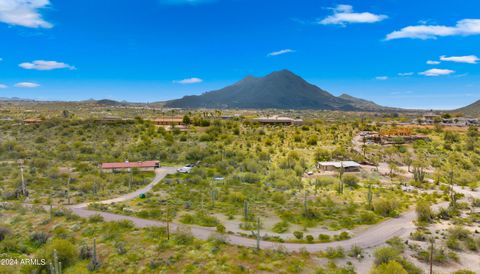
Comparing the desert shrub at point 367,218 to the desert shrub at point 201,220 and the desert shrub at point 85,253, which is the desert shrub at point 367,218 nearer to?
the desert shrub at point 201,220

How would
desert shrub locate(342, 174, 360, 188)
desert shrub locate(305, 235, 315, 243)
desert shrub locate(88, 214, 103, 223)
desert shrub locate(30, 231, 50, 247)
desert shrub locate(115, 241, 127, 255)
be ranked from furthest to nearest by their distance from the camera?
desert shrub locate(342, 174, 360, 188), desert shrub locate(88, 214, 103, 223), desert shrub locate(305, 235, 315, 243), desert shrub locate(30, 231, 50, 247), desert shrub locate(115, 241, 127, 255)

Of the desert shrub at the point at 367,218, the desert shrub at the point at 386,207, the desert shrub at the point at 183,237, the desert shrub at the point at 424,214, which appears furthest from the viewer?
the desert shrub at the point at 386,207

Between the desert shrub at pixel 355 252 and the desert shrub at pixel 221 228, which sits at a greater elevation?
the desert shrub at pixel 221 228

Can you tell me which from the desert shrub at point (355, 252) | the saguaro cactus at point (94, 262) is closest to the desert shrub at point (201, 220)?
the saguaro cactus at point (94, 262)

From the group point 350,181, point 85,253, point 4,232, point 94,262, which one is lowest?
point 94,262

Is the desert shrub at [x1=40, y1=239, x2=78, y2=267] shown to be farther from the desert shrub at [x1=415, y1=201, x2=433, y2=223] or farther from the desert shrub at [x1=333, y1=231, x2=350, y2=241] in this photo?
the desert shrub at [x1=415, y1=201, x2=433, y2=223]

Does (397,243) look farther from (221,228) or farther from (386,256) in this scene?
(221,228)

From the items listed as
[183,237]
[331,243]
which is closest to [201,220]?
[183,237]

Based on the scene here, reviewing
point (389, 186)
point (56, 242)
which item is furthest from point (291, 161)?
point (56, 242)

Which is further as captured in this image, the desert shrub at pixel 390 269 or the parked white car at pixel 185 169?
the parked white car at pixel 185 169

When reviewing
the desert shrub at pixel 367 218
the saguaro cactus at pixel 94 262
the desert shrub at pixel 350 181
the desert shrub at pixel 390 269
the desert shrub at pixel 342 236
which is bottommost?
the saguaro cactus at pixel 94 262

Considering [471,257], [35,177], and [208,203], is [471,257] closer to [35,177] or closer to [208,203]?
[208,203]

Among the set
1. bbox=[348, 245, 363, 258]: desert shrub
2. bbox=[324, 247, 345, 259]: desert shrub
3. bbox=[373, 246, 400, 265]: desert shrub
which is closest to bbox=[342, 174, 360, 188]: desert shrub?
bbox=[348, 245, 363, 258]: desert shrub
